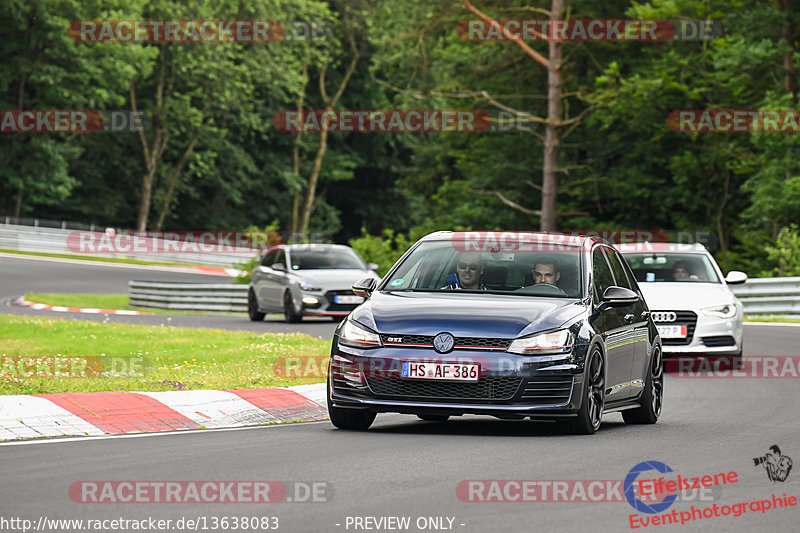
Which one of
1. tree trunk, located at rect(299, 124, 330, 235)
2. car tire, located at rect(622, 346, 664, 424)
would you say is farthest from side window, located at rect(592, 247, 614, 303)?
tree trunk, located at rect(299, 124, 330, 235)

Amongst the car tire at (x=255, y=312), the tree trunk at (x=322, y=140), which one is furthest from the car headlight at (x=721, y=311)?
the tree trunk at (x=322, y=140)

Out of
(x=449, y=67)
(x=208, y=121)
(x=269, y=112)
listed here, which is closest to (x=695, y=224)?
(x=449, y=67)

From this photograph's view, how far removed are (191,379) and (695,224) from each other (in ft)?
124

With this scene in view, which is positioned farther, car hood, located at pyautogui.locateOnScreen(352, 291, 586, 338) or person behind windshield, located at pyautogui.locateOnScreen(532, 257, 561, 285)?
person behind windshield, located at pyautogui.locateOnScreen(532, 257, 561, 285)

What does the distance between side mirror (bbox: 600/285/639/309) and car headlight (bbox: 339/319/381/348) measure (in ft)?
6.46

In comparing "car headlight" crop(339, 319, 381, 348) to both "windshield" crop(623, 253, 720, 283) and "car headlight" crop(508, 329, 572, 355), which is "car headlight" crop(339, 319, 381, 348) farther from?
"windshield" crop(623, 253, 720, 283)

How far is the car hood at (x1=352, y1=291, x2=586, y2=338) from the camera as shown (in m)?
10.3

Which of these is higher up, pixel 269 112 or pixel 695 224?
pixel 269 112

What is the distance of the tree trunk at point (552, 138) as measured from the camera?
45.8 m

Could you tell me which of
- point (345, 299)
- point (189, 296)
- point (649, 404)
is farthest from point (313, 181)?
→ point (649, 404)

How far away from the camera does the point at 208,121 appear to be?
242 ft

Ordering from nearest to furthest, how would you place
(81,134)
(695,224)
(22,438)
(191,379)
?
(22,438)
(191,379)
(695,224)
(81,134)

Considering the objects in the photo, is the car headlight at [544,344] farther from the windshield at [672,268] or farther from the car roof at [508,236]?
the windshield at [672,268]

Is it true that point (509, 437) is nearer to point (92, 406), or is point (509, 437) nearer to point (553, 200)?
point (92, 406)
